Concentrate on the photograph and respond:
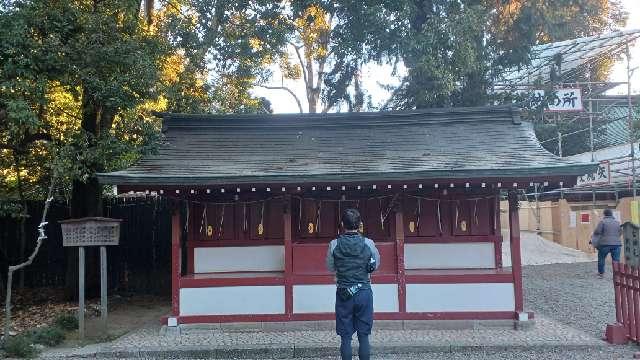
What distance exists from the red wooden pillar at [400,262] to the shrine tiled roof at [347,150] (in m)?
0.99

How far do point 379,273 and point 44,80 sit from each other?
22.9 ft

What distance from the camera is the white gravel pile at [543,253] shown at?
19.4 metres

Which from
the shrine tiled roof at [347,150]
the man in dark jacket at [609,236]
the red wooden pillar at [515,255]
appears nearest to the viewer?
the shrine tiled roof at [347,150]

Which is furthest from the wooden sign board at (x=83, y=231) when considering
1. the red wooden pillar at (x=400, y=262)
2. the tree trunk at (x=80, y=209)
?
the red wooden pillar at (x=400, y=262)

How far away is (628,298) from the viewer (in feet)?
26.3

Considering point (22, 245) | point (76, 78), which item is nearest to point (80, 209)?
point (22, 245)

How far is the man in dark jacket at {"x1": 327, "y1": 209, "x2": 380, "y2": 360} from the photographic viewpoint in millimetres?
6395

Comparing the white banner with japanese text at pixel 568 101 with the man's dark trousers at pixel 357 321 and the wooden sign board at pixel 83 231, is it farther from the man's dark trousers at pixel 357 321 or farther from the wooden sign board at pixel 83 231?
the wooden sign board at pixel 83 231

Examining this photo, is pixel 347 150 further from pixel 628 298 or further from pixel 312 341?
pixel 628 298

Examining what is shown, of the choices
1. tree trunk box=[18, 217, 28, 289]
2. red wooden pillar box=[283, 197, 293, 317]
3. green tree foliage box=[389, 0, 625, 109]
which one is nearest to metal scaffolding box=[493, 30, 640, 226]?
green tree foliage box=[389, 0, 625, 109]

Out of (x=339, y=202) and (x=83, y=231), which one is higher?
(x=339, y=202)

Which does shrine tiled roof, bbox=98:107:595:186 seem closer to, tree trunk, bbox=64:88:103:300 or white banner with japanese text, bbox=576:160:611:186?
tree trunk, bbox=64:88:103:300

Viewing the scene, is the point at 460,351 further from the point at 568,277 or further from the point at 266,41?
the point at 266,41

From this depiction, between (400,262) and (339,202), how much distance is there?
1749 millimetres
